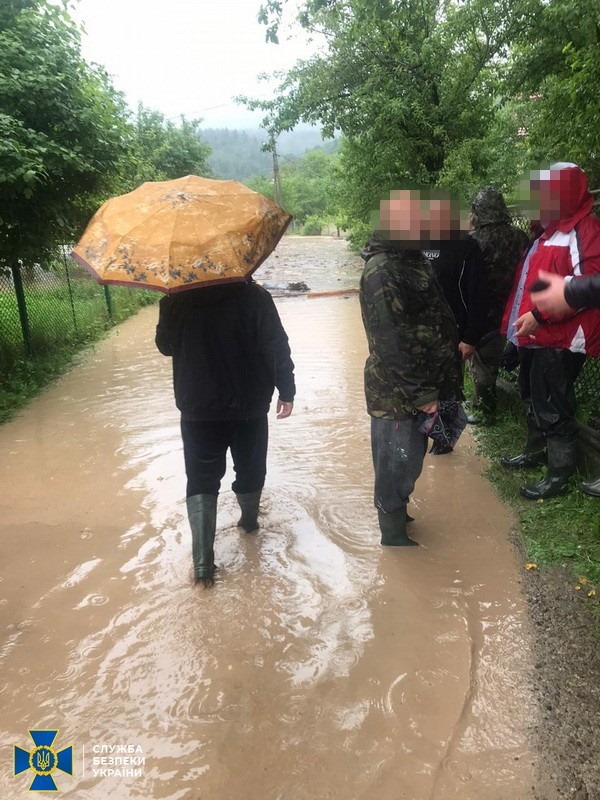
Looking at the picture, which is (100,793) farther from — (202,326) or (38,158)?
(38,158)

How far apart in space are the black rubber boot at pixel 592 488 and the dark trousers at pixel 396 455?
3.62 feet

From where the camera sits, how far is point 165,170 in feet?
75.9

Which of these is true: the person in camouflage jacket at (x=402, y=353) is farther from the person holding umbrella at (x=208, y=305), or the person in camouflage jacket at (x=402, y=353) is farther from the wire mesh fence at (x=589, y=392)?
the wire mesh fence at (x=589, y=392)

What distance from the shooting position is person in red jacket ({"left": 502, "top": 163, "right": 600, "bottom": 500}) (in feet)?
10.5

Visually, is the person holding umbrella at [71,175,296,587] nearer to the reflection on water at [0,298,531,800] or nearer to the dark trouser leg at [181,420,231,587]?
the dark trouser leg at [181,420,231,587]

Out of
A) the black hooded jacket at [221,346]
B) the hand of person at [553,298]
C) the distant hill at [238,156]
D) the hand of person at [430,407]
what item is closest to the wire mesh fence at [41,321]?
the black hooded jacket at [221,346]

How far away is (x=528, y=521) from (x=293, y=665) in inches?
69.5

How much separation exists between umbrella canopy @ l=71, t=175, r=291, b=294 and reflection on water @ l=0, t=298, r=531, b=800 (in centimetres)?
164

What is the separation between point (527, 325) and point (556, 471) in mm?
1065

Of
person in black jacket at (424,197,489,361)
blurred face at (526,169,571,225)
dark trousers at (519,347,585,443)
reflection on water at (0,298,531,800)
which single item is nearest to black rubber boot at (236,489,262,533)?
reflection on water at (0,298,531,800)

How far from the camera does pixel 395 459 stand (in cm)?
315

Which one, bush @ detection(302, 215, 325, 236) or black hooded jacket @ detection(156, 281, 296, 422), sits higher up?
bush @ detection(302, 215, 325, 236)

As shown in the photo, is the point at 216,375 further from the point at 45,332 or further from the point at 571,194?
the point at 45,332

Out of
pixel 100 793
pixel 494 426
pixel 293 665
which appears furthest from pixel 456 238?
pixel 100 793
